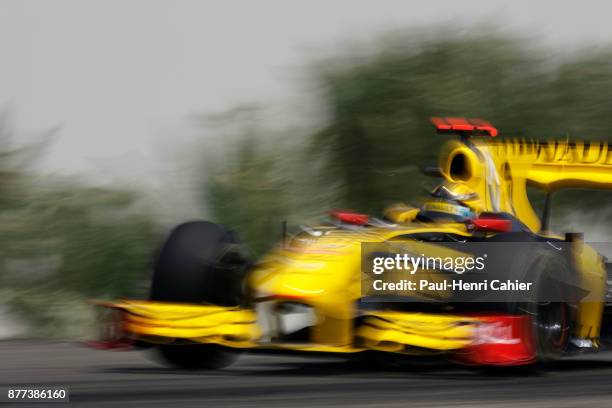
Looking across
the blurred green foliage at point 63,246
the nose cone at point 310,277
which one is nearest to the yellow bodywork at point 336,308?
the nose cone at point 310,277

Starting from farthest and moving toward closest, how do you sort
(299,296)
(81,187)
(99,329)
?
(81,187)
(99,329)
(299,296)

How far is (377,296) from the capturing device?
1038 centimetres

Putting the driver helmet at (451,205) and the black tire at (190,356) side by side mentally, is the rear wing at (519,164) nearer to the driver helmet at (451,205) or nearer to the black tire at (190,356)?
the driver helmet at (451,205)

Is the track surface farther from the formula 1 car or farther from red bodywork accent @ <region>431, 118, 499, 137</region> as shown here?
red bodywork accent @ <region>431, 118, 499, 137</region>

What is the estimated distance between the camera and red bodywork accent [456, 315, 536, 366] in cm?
1005

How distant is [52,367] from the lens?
11.0 m

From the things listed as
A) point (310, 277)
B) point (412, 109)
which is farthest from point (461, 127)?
point (412, 109)

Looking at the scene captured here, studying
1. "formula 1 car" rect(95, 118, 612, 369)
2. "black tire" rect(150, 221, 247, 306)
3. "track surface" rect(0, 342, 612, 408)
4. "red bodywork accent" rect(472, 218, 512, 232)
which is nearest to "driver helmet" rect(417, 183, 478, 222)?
"formula 1 car" rect(95, 118, 612, 369)

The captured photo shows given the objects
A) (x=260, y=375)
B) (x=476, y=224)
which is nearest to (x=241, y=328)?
(x=260, y=375)

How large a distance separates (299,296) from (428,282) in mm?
1107

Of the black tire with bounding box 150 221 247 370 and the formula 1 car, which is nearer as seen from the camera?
the formula 1 car

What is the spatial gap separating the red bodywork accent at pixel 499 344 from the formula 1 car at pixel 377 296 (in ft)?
0.03

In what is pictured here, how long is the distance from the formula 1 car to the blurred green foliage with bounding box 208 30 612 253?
10.1 metres

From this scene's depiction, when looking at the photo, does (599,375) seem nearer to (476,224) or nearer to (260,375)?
(476,224)
